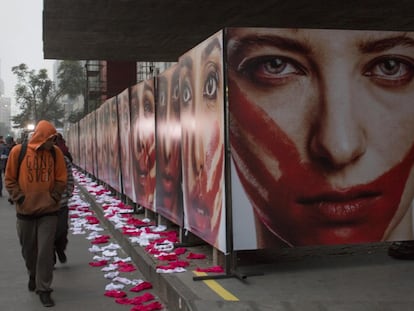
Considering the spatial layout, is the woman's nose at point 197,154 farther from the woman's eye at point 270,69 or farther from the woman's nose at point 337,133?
the woman's nose at point 337,133

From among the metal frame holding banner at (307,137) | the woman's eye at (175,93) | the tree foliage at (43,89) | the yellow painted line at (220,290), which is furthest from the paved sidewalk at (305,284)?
the tree foliage at (43,89)

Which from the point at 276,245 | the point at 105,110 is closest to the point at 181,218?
the point at 276,245

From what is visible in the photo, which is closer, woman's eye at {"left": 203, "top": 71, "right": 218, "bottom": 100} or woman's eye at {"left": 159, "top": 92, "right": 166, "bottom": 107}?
woman's eye at {"left": 203, "top": 71, "right": 218, "bottom": 100}

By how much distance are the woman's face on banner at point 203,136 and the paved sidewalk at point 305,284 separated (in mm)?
618

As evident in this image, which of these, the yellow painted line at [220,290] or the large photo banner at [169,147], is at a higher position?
the large photo banner at [169,147]

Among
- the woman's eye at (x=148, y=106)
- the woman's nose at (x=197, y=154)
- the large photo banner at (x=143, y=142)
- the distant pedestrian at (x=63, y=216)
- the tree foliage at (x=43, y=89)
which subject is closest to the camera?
the woman's nose at (x=197, y=154)

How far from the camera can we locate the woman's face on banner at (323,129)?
17.7 feet

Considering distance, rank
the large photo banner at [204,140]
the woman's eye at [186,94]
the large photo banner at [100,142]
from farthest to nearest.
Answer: the large photo banner at [100,142]
the woman's eye at [186,94]
the large photo banner at [204,140]

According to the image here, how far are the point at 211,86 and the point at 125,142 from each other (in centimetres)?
592

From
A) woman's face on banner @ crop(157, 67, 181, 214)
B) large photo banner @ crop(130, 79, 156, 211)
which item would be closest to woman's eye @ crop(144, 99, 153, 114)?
large photo banner @ crop(130, 79, 156, 211)

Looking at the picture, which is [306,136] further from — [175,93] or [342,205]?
[175,93]

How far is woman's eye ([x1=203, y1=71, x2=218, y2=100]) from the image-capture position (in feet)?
18.2

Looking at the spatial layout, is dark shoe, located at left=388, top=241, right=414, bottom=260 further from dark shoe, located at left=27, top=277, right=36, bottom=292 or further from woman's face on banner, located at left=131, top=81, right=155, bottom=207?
dark shoe, located at left=27, top=277, right=36, bottom=292

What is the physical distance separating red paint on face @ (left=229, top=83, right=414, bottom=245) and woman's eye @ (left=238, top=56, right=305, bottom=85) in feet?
0.75
